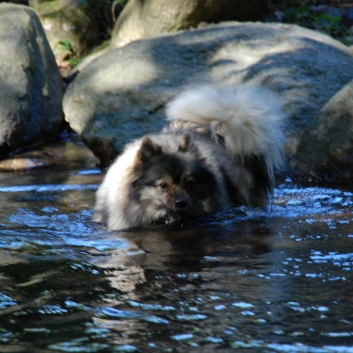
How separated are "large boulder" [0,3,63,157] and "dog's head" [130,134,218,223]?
3924 millimetres

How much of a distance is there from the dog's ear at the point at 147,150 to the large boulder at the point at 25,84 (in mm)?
3874

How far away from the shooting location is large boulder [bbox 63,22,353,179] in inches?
345

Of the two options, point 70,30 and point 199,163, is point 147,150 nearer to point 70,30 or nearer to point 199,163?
point 199,163

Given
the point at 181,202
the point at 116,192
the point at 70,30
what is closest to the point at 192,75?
the point at 116,192

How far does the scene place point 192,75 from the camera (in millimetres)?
9500

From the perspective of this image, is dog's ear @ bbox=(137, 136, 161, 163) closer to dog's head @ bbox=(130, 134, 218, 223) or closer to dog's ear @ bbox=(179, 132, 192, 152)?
dog's head @ bbox=(130, 134, 218, 223)

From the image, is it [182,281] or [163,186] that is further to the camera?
[163,186]

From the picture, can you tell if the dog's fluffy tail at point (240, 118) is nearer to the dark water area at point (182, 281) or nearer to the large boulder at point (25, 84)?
the dark water area at point (182, 281)

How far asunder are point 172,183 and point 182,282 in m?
1.96

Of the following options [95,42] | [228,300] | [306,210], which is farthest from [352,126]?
[95,42]

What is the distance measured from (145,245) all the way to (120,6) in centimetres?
1075

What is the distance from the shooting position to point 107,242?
211 inches

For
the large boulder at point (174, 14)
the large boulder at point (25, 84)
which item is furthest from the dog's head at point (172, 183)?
the large boulder at point (174, 14)

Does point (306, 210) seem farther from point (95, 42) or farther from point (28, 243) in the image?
point (95, 42)
